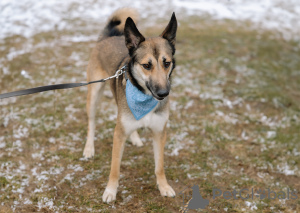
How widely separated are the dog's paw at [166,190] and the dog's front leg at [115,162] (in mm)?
645

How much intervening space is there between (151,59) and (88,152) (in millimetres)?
2320

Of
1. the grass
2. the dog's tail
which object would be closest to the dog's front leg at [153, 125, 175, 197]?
the grass

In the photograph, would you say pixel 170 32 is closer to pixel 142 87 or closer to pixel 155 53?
pixel 155 53

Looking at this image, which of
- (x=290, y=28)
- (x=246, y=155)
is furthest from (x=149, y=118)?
(x=290, y=28)

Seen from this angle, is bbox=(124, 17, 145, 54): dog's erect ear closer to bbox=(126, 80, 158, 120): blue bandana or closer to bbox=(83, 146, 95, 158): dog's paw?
bbox=(126, 80, 158, 120): blue bandana

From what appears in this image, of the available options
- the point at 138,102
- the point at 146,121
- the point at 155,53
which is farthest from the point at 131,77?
the point at 146,121

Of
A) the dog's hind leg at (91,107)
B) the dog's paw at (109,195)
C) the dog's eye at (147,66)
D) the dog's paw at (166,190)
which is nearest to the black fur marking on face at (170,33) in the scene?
the dog's eye at (147,66)

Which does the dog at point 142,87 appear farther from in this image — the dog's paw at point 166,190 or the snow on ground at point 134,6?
the snow on ground at point 134,6

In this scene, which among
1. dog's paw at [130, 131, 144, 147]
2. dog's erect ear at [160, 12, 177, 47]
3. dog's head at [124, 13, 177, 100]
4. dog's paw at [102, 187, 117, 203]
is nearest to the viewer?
dog's head at [124, 13, 177, 100]

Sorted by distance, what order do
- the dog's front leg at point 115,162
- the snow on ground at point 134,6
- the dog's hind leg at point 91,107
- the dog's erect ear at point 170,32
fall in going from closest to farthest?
the dog's erect ear at point 170,32
the dog's front leg at point 115,162
the dog's hind leg at point 91,107
the snow on ground at point 134,6

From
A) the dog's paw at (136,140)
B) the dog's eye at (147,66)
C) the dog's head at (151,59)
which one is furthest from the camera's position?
the dog's paw at (136,140)

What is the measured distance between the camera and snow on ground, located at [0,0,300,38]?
10219mm

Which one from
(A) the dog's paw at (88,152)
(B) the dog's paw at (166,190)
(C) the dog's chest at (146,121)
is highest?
(C) the dog's chest at (146,121)

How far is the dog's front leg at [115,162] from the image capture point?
147 inches
